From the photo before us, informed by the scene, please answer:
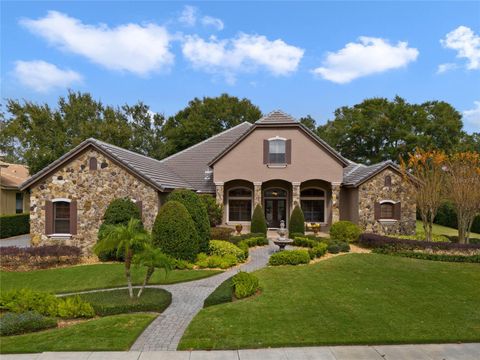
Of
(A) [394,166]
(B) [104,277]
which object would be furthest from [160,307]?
→ (A) [394,166]

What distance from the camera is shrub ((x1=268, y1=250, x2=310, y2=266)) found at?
48.8ft

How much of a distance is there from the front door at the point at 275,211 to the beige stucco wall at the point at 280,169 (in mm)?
2903

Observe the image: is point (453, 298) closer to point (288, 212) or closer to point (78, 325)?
point (78, 325)

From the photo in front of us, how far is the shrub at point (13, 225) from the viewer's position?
25812mm

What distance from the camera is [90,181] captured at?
1834cm

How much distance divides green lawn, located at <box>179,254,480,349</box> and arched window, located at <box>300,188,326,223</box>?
11842mm

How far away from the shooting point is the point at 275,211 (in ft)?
86.3

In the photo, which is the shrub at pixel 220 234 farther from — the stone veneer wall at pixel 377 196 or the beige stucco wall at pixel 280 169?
the stone veneer wall at pixel 377 196

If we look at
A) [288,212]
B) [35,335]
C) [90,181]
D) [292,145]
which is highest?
[292,145]

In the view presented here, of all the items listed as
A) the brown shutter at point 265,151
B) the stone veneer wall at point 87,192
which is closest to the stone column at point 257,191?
the brown shutter at point 265,151

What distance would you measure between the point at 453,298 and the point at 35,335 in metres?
11.7

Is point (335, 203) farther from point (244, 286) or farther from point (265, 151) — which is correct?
point (244, 286)

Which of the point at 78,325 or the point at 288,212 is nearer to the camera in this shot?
the point at 78,325

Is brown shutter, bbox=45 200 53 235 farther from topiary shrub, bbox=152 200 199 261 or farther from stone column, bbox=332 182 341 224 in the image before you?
stone column, bbox=332 182 341 224
